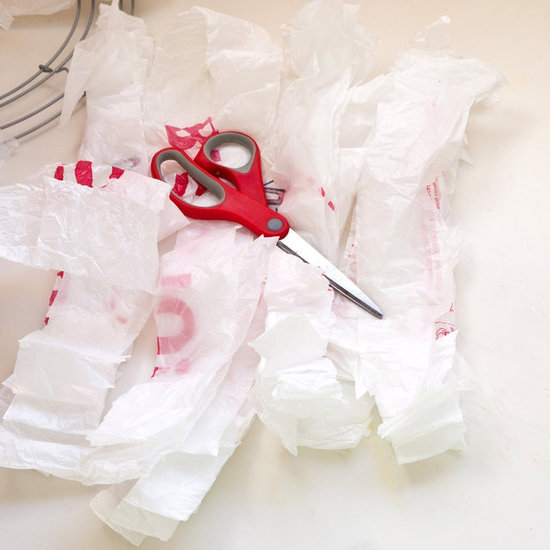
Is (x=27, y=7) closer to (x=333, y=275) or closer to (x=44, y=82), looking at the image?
(x=44, y=82)

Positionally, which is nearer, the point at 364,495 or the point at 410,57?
the point at 364,495

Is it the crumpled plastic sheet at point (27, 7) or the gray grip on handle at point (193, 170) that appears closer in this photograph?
the gray grip on handle at point (193, 170)

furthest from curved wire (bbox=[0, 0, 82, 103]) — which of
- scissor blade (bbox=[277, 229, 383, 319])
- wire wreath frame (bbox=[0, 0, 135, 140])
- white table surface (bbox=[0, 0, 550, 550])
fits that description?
scissor blade (bbox=[277, 229, 383, 319])

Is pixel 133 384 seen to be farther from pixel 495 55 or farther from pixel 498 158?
pixel 495 55

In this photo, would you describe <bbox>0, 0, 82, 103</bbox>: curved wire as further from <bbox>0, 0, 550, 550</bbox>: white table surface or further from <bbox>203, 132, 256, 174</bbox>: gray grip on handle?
<bbox>203, 132, 256, 174</bbox>: gray grip on handle

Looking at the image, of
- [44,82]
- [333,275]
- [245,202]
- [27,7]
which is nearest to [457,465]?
[333,275]

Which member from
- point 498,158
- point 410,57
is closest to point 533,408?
point 498,158

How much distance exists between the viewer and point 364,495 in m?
0.52

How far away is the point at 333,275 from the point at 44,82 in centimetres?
44

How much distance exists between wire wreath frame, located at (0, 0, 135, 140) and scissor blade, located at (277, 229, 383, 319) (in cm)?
34

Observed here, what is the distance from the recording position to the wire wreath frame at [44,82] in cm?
72

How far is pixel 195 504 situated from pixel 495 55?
23.5 inches

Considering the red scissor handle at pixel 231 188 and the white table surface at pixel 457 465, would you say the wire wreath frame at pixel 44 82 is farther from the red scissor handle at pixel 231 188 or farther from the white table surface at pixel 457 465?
the red scissor handle at pixel 231 188

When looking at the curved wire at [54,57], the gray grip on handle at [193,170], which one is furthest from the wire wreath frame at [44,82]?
the gray grip on handle at [193,170]
